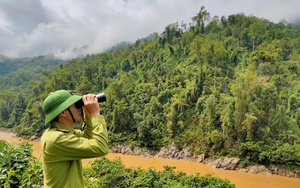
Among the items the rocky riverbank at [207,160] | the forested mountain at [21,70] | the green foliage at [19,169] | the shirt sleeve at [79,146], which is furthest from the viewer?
the forested mountain at [21,70]

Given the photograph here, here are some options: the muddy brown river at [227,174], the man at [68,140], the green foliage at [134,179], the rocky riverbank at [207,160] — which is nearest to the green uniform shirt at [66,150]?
the man at [68,140]

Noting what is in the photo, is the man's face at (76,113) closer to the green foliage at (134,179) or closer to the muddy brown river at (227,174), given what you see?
the green foliage at (134,179)

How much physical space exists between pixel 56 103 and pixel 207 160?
545 inches

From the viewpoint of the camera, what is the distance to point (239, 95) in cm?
1373

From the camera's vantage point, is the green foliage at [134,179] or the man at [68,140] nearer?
the man at [68,140]

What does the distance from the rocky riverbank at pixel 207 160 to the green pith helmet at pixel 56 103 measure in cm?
1285

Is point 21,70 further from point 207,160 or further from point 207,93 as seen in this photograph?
point 207,160

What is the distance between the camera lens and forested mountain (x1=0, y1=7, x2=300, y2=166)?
1354 cm

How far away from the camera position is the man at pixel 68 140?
0.91 m

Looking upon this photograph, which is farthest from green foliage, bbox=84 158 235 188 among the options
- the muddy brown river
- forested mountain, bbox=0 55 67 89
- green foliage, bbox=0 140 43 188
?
forested mountain, bbox=0 55 67 89

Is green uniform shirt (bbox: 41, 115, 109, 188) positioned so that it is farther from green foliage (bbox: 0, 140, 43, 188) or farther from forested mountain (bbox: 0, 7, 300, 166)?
forested mountain (bbox: 0, 7, 300, 166)

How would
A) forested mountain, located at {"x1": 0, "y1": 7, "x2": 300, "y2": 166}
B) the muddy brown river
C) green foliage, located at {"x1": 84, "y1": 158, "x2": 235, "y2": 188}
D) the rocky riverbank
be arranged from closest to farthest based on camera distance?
green foliage, located at {"x1": 84, "y1": 158, "x2": 235, "y2": 188}, the muddy brown river, the rocky riverbank, forested mountain, located at {"x1": 0, "y1": 7, "x2": 300, "y2": 166}

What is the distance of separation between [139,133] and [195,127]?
11.7ft

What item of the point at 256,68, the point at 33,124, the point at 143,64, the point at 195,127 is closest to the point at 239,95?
the point at 195,127
